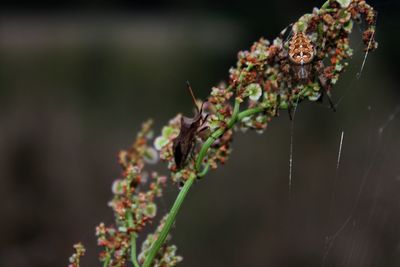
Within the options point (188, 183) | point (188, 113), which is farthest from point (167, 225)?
point (188, 113)

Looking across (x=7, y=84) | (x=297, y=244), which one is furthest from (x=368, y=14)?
(x=7, y=84)

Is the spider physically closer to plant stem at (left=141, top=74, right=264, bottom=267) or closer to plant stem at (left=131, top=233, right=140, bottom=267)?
plant stem at (left=141, top=74, right=264, bottom=267)

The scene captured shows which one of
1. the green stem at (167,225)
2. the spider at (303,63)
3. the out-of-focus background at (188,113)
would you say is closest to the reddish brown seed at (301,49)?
the spider at (303,63)

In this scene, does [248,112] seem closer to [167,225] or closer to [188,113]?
[167,225]

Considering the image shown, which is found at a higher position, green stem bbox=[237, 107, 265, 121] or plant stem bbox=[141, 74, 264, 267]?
A: green stem bbox=[237, 107, 265, 121]

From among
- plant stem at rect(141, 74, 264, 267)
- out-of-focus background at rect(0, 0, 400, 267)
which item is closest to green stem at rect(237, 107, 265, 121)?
plant stem at rect(141, 74, 264, 267)

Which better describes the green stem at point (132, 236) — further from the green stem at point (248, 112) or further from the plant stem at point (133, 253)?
the green stem at point (248, 112)
